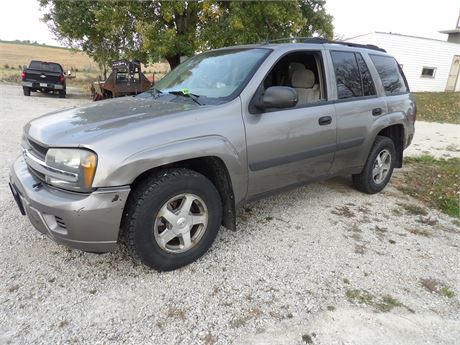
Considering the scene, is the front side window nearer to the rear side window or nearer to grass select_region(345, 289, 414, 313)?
the rear side window

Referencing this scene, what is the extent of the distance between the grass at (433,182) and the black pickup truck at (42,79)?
48.9 feet

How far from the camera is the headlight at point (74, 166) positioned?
2.26 meters

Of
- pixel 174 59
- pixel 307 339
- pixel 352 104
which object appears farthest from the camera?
pixel 174 59

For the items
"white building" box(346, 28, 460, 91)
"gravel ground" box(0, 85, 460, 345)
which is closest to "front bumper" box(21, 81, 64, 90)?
"gravel ground" box(0, 85, 460, 345)

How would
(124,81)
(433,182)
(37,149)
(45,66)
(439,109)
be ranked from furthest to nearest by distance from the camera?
(45,66)
(439,109)
(124,81)
(433,182)
(37,149)

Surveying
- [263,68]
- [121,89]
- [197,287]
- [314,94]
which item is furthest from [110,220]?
[121,89]

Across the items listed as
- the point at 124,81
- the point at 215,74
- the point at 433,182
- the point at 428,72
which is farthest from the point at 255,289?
the point at 428,72

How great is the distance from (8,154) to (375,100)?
5.57 metres

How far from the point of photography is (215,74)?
132 inches

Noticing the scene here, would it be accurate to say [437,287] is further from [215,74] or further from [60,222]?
[60,222]

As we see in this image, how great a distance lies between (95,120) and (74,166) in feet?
1.68

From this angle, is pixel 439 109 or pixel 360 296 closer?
pixel 360 296

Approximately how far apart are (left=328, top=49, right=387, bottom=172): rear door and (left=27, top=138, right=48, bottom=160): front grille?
2734 mm

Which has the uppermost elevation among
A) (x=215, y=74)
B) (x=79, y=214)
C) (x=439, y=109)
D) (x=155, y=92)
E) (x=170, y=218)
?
(x=215, y=74)
